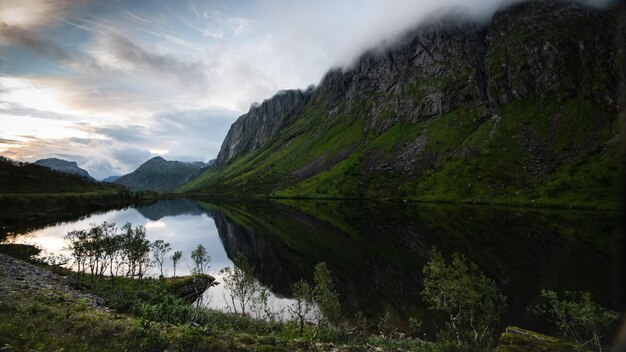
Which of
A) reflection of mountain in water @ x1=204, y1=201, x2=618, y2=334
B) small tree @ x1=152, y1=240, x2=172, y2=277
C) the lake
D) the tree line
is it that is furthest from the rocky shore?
reflection of mountain in water @ x1=204, y1=201, x2=618, y2=334

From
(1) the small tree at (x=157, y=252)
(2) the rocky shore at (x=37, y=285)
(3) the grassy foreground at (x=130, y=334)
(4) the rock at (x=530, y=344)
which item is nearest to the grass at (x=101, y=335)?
(3) the grassy foreground at (x=130, y=334)

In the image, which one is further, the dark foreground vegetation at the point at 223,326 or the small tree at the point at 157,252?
the small tree at the point at 157,252

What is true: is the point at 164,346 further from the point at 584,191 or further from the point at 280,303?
the point at 584,191

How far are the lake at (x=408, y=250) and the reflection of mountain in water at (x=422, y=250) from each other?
0.23 meters

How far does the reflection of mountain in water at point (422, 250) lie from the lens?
5400 centimetres

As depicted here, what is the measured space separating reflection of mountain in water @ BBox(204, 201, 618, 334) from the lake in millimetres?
226

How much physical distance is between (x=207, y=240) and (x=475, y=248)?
299ft

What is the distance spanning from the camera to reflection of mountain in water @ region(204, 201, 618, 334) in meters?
54.0

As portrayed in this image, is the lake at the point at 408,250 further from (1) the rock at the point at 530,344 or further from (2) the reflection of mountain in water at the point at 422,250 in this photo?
(1) the rock at the point at 530,344

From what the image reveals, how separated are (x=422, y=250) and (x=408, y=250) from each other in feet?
10.6

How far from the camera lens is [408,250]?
80.8m

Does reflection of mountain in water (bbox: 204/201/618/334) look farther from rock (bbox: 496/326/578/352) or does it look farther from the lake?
rock (bbox: 496/326/578/352)

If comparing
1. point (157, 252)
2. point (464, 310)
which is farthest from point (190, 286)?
point (464, 310)

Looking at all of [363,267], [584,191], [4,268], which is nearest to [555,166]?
[584,191]
